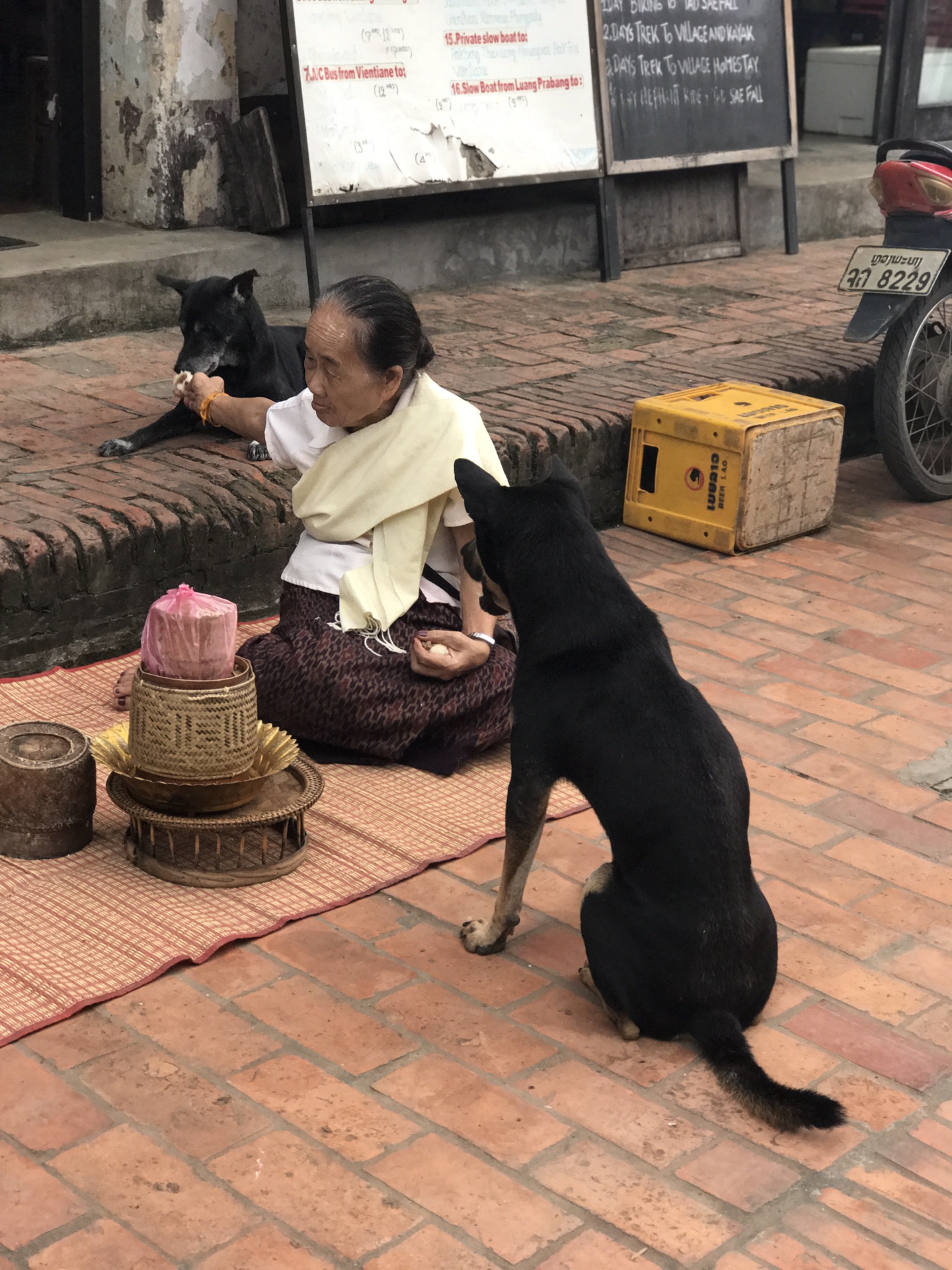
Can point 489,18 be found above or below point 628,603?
above

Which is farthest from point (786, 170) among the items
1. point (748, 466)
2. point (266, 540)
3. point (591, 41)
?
point (266, 540)

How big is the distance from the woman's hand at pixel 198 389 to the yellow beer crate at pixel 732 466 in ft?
6.35

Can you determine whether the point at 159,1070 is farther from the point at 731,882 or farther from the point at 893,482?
the point at 893,482

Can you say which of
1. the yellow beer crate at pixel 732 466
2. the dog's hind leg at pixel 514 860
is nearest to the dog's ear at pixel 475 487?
the dog's hind leg at pixel 514 860

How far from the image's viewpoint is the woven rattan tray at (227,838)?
133 inches

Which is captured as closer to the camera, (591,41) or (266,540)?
(266,540)

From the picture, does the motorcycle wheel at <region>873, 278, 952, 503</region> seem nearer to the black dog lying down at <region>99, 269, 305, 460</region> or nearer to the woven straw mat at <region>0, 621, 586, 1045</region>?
the black dog lying down at <region>99, 269, 305, 460</region>

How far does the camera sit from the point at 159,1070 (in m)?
2.78

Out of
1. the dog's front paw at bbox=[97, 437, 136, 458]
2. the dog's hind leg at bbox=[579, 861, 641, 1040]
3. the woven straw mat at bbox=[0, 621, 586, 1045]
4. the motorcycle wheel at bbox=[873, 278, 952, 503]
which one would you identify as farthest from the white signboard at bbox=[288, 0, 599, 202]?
the dog's hind leg at bbox=[579, 861, 641, 1040]

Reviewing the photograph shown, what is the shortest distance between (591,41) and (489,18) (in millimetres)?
630

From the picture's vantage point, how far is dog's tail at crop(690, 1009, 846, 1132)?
262cm

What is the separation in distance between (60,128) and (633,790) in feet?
18.8

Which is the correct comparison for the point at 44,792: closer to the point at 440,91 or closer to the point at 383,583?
the point at 383,583

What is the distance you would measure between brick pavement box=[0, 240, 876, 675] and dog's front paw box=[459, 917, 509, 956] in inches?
67.9
